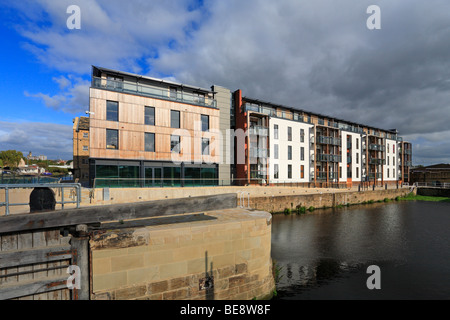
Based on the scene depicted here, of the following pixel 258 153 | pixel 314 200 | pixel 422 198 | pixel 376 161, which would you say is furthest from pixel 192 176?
pixel 422 198

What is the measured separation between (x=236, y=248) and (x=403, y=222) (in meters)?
25.1

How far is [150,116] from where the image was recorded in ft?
81.0

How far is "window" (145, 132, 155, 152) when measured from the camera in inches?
963

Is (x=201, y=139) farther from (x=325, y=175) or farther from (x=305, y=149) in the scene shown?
(x=325, y=175)

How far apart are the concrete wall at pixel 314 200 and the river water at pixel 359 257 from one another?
241 centimetres

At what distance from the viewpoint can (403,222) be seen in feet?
78.6

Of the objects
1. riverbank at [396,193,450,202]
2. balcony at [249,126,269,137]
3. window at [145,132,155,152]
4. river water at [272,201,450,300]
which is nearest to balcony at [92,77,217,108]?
window at [145,132,155,152]

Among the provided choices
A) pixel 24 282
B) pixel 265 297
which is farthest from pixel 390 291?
pixel 24 282

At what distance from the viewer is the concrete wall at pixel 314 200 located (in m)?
25.9

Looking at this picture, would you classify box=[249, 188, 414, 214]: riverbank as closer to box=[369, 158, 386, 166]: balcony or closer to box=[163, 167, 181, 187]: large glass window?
box=[163, 167, 181, 187]: large glass window

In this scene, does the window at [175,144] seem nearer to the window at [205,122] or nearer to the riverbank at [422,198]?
the window at [205,122]

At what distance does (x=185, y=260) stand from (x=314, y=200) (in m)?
26.8

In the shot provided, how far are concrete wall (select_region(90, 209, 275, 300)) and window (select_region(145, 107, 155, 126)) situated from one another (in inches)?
752
